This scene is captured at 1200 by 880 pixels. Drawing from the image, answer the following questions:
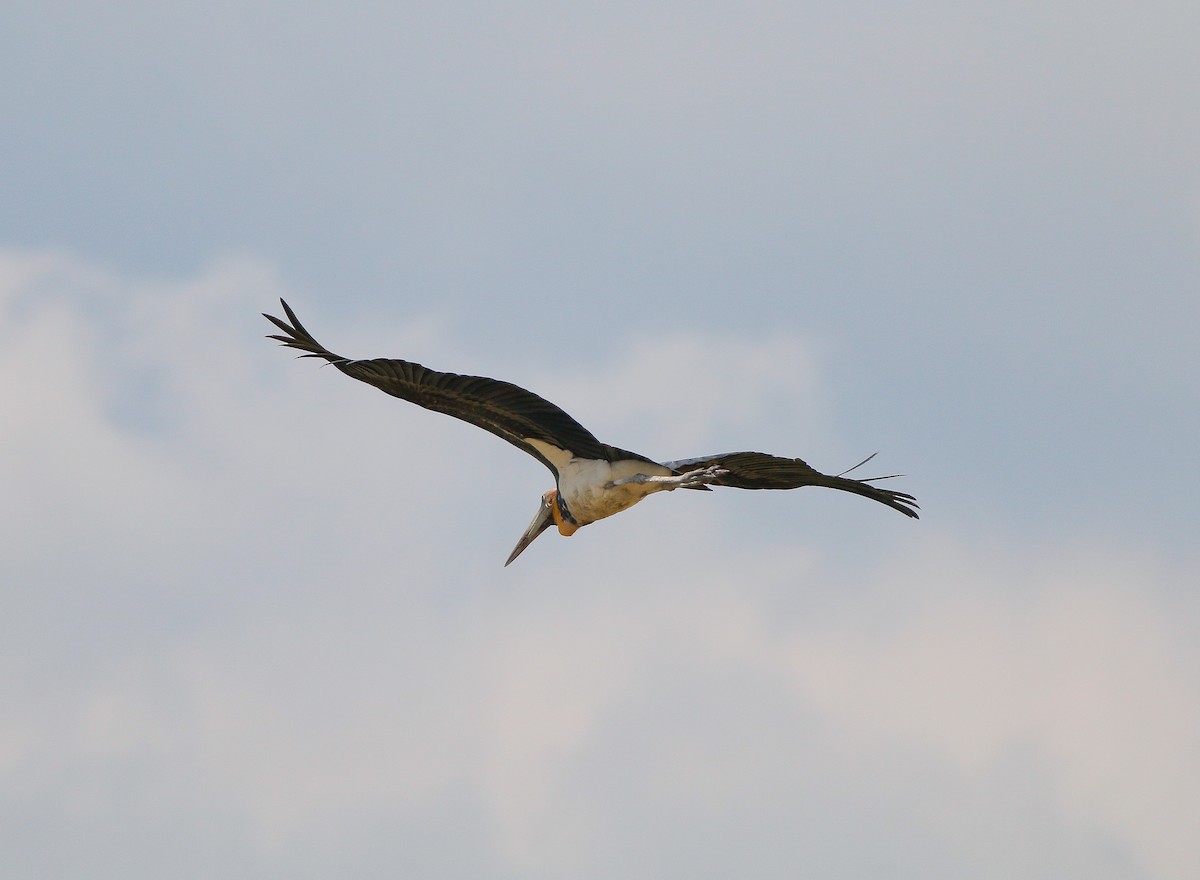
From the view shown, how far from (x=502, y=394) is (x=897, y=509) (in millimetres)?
5480

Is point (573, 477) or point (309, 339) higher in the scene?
point (573, 477)

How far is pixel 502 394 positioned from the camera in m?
19.0

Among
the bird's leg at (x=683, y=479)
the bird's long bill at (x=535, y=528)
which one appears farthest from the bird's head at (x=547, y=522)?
the bird's leg at (x=683, y=479)

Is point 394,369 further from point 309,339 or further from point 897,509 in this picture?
point 897,509

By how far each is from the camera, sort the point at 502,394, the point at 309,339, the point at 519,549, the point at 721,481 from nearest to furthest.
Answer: the point at 309,339 → the point at 502,394 → the point at 721,481 → the point at 519,549

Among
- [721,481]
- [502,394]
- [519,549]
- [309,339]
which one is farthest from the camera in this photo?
[519,549]

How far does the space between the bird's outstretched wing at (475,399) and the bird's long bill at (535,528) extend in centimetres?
112

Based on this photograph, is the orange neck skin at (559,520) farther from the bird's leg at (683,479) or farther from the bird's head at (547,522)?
the bird's leg at (683,479)

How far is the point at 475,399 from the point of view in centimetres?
1911

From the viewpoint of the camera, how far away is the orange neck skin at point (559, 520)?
2111 cm

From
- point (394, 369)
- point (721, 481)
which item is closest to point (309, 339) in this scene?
point (394, 369)

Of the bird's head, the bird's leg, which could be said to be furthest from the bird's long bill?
the bird's leg

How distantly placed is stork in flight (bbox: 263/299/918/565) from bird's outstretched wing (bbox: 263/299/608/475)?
11 millimetres

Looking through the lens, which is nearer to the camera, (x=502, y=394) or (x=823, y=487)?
(x=502, y=394)
